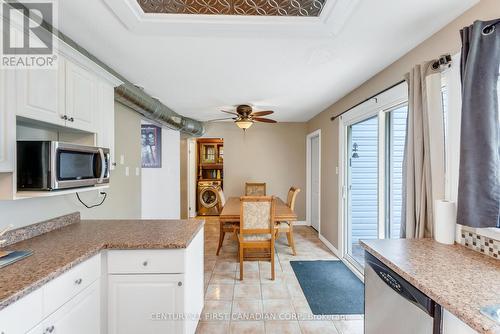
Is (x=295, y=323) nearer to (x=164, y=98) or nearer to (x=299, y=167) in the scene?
(x=164, y=98)

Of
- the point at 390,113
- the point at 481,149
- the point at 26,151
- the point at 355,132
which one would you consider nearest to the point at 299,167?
the point at 355,132

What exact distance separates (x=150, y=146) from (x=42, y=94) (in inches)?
132

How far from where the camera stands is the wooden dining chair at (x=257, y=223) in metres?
2.88

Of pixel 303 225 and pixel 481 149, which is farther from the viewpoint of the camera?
pixel 303 225

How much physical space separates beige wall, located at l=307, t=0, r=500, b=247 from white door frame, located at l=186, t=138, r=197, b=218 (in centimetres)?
284

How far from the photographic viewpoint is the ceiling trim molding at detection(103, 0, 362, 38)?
1.51 meters

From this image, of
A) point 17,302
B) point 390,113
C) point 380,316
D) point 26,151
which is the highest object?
point 390,113

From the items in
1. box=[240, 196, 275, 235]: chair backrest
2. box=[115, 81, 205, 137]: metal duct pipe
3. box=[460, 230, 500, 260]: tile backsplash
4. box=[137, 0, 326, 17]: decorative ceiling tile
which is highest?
box=[137, 0, 326, 17]: decorative ceiling tile

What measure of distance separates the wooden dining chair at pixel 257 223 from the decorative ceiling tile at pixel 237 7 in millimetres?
1903

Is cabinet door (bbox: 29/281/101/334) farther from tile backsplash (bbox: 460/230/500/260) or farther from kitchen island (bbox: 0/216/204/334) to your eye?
tile backsplash (bbox: 460/230/500/260)

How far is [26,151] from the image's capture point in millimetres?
1321

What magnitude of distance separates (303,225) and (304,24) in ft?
14.6

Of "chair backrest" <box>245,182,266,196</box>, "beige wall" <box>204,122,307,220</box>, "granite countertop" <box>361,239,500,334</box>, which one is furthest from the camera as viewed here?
"beige wall" <box>204,122,307,220</box>

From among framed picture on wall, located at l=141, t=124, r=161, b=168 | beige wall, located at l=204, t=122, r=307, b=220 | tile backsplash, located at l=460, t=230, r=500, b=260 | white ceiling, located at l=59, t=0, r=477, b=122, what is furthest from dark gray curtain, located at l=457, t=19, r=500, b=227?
framed picture on wall, located at l=141, t=124, r=161, b=168
